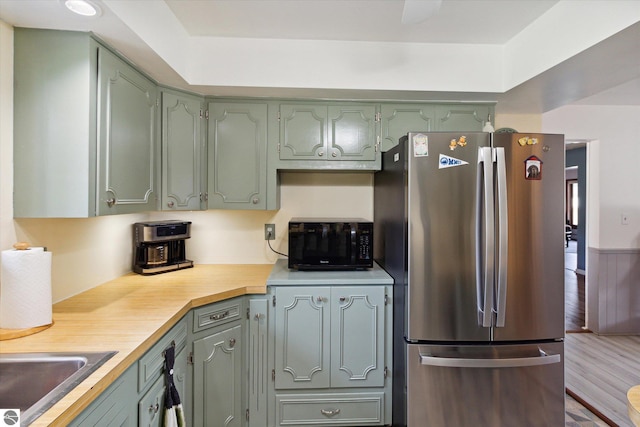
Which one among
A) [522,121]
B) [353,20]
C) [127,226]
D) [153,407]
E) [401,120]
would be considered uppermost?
[353,20]

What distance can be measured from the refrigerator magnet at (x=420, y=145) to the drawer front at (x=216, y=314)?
4.24 ft

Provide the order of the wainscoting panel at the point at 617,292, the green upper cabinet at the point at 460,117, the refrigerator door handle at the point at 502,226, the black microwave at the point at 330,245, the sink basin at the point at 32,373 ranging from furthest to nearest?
the wainscoting panel at the point at 617,292, the green upper cabinet at the point at 460,117, the black microwave at the point at 330,245, the refrigerator door handle at the point at 502,226, the sink basin at the point at 32,373

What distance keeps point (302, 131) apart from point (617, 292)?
3.68 meters

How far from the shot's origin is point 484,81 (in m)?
2.01

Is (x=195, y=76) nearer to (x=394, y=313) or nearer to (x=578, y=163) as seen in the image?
(x=394, y=313)

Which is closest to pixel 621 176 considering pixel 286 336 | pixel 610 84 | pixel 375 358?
pixel 610 84

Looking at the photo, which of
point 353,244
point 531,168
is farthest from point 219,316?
point 531,168

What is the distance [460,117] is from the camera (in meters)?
2.15

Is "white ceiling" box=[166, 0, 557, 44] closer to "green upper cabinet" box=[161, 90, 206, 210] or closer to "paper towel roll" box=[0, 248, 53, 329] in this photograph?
"green upper cabinet" box=[161, 90, 206, 210]

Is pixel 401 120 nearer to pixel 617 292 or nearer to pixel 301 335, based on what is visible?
pixel 301 335

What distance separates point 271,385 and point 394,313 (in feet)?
2.80

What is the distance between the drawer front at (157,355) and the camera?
1.14 metres

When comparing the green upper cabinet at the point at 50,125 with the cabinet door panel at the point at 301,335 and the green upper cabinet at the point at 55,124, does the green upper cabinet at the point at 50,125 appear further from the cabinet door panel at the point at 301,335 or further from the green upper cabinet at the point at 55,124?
the cabinet door panel at the point at 301,335

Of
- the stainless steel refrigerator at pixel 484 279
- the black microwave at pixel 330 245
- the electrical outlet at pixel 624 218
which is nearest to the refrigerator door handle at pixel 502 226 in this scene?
the stainless steel refrigerator at pixel 484 279
